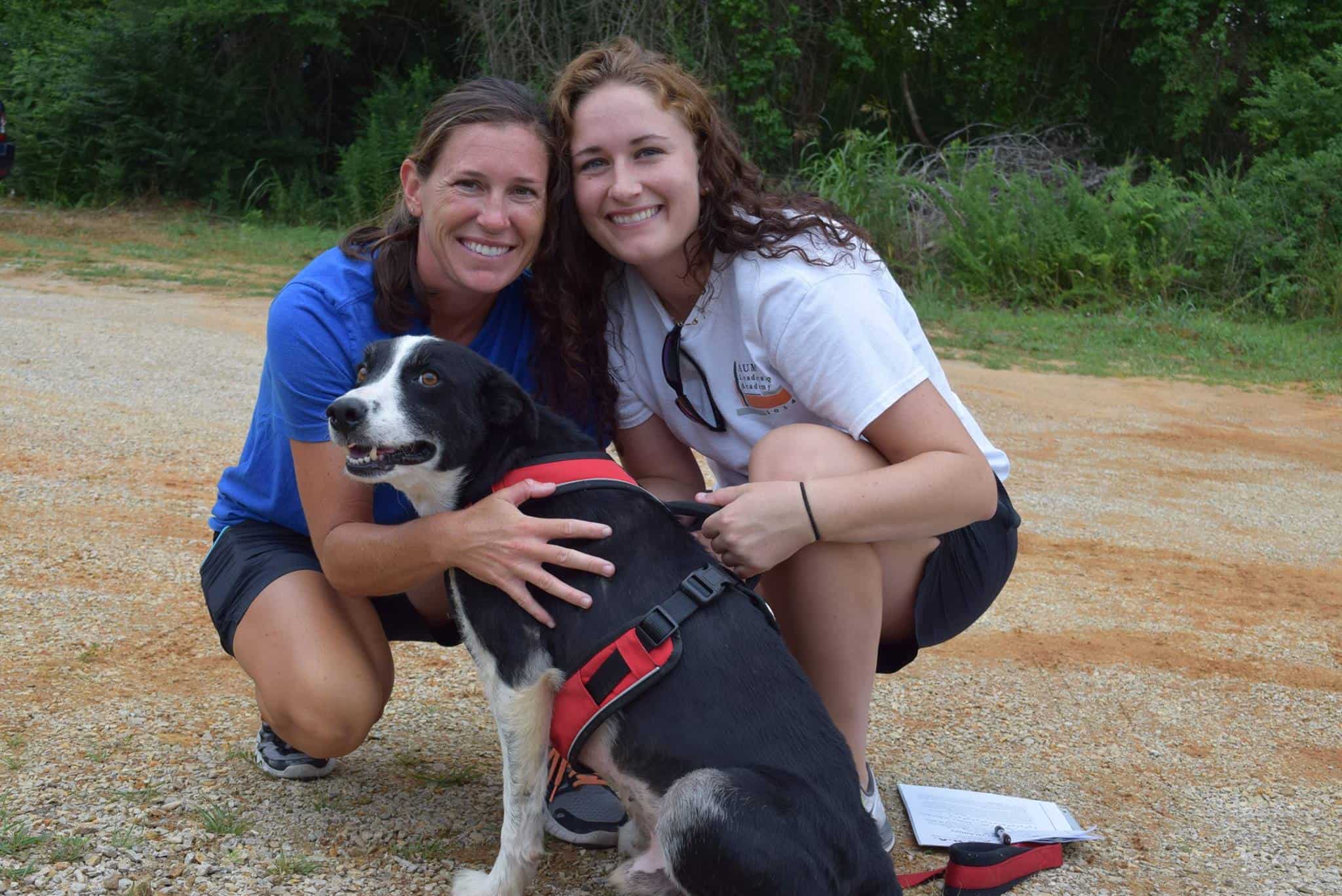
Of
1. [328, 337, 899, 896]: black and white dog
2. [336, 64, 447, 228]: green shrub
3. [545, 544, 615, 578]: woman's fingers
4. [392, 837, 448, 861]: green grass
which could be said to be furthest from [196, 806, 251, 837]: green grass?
[336, 64, 447, 228]: green shrub

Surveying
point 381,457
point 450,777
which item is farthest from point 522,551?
point 450,777

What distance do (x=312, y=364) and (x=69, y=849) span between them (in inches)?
46.3

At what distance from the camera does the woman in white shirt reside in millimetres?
2586

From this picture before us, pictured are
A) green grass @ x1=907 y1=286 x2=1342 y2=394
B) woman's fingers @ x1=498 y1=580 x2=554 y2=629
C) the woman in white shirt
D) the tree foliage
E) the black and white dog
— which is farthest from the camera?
the tree foliage

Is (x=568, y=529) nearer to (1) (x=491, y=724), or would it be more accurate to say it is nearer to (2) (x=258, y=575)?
(2) (x=258, y=575)

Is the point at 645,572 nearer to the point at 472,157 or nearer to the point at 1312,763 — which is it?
the point at 472,157

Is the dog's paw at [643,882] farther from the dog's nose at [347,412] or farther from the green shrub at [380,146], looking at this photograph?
the green shrub at [380,146]

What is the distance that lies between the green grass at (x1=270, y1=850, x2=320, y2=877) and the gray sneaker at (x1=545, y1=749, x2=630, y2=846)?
0.54m

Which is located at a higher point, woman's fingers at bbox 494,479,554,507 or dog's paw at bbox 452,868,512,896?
woman's fingers at bbox 494,479,554,507

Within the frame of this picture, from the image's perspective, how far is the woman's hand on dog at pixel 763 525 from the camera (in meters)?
2.50

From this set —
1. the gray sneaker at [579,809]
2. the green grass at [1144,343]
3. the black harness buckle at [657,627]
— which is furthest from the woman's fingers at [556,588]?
the green grass at [1144,343]

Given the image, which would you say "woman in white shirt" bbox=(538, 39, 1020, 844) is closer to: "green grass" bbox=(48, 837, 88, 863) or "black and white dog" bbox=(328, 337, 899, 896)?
"black and white dog" bbox=(328, 337, 899, 896)

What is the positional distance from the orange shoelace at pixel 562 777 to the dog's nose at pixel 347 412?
99 cm

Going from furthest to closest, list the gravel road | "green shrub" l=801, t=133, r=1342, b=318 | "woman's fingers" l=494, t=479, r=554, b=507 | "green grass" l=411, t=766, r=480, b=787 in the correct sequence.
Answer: "green shrub" l=801, t=133, r=1342, b=318 < "green grass" l=411, t=766, r=480, b=787 < the gravel road < "woman's fingers" l=494, t=479, r=554, b=507
